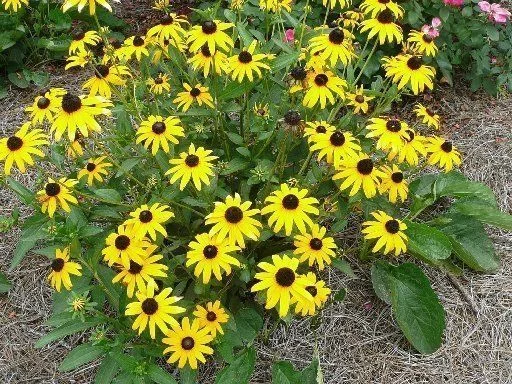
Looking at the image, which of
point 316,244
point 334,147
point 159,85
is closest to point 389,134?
point 334,147

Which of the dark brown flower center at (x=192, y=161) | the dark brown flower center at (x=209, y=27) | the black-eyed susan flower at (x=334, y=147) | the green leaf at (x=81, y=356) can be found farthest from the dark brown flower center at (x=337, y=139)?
the green leaf at (x=81, y=356)

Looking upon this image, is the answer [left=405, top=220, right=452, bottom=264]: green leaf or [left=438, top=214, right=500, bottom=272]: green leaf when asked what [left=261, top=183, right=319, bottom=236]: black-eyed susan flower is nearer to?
[left=405, top=220, right=452, bottom=264]: green leaf

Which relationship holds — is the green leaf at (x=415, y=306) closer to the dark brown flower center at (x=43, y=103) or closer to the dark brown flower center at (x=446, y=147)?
the dark brown flower center at (x=446, y=147)

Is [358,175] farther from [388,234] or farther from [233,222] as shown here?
[233,222]

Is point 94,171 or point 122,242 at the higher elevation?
point 122,242

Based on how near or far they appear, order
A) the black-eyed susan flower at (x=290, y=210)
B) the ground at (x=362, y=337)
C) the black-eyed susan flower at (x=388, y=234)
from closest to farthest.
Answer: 1. the black-eyed susan flower at (x=290, y=210)
2. the black-eyed susan flower at (x=388, y=234)
3. the ground at (x=362, y=337)

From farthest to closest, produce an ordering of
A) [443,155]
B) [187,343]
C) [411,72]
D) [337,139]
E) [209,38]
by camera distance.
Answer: [443,155]
[411,72]
[209,38]
[337,139]
[187,343]

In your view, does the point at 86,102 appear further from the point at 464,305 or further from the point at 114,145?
the point at 464,305
